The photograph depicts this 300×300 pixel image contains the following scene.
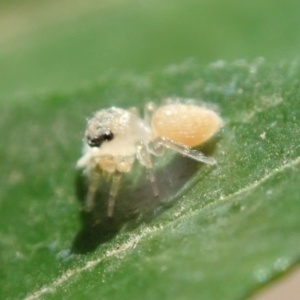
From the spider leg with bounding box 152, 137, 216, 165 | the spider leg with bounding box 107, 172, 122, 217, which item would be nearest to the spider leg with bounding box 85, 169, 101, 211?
the spider leg with bounding box 107, 172, 122, 217

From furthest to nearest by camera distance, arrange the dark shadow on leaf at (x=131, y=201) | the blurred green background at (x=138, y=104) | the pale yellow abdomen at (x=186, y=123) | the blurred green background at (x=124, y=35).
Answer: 1. the blurred green background at (x=124, y=35)
2. the pale yellow abdomen at (x=186, y=123)
3. the dark shadow on leaf at (x=131, y=201)
4. the blurred green background at (x=138, y=104)

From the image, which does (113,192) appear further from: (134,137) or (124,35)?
(124,35)

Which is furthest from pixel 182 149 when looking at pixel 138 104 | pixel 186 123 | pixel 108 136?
pixel 138 104

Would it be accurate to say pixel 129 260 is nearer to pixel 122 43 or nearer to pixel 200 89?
pixel 200 89

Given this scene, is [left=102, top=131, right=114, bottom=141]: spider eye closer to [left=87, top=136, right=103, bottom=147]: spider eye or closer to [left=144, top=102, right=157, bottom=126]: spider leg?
[left=87, top=136, right=103, bottom=147]: spider eye

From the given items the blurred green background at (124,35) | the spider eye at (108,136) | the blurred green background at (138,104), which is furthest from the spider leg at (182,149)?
the blurred green background at (124,35)

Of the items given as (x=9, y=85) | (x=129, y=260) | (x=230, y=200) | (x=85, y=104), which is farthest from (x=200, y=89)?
(x=9, y=85)

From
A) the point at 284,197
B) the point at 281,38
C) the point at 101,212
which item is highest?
the point at 284,197

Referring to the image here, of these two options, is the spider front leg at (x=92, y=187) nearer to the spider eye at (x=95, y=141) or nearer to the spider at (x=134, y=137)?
the spider at (x=134, y=137)
